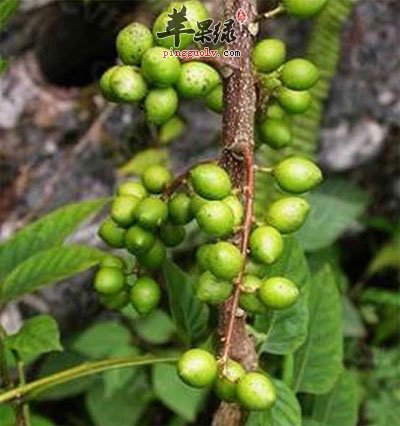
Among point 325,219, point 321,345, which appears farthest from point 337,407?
point 325,219

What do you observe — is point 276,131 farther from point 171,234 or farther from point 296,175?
point 171,234

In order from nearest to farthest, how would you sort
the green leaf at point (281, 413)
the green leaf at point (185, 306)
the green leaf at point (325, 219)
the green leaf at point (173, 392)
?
the green leaf at point (281, 413) < the green leaf at point (185, 306) < the green leaf at point (173, 392) < the green leaf at point (325, 219)

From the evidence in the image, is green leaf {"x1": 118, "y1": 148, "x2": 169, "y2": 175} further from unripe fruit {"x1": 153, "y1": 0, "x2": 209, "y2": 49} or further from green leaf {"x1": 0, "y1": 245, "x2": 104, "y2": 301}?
unripe fruit {"x1": 153, "y1": 0, "x2": 209, "y2": 49}

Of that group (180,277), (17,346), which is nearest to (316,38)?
(180,277)

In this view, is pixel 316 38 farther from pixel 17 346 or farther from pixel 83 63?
pixel 17 346

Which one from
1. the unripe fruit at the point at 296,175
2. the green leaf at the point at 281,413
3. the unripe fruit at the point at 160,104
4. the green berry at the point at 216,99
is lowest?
the green leaf at the point at 281,413

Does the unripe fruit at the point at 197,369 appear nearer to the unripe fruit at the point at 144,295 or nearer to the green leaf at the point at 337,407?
the unripe fruit at the point at 144,295

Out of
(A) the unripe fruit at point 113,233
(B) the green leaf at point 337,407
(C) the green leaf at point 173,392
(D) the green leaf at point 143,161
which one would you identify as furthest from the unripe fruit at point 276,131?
(D) the green leaf at point 143,161
